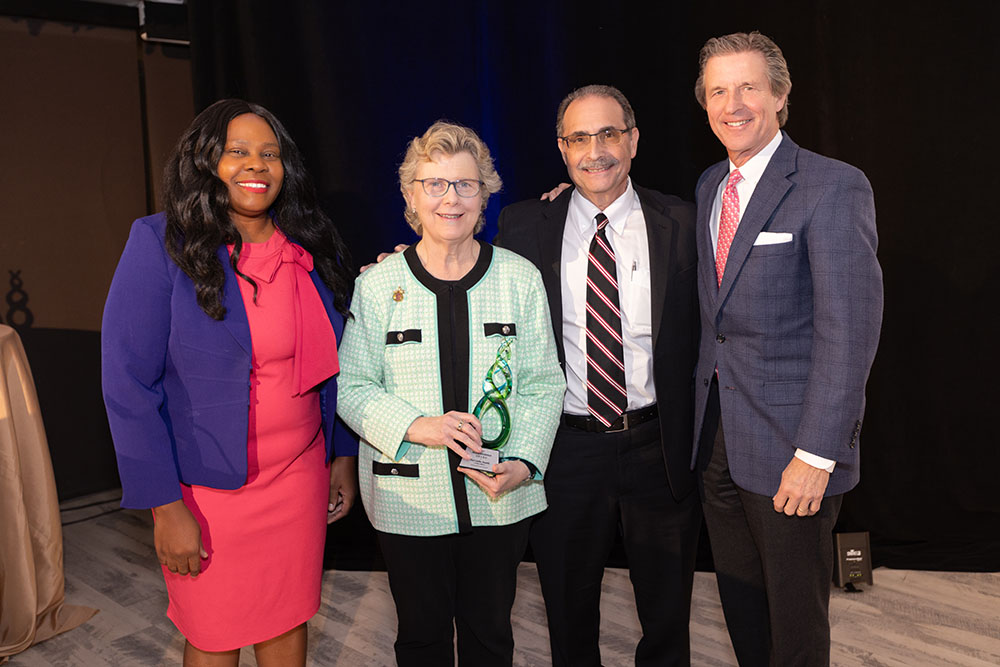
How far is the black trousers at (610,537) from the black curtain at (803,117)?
69.1 inches

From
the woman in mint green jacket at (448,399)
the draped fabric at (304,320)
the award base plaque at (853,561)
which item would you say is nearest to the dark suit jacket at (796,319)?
the woman in mint green jacket at (448,399)

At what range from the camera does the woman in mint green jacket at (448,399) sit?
1.88m

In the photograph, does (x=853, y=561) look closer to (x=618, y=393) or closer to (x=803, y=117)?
(x=618, y=393)

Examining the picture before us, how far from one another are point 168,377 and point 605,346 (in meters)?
1.13

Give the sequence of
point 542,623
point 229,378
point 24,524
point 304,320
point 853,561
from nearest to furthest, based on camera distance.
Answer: point 229,378
point 304,320
point 24,524
point 542,623
point 853,561

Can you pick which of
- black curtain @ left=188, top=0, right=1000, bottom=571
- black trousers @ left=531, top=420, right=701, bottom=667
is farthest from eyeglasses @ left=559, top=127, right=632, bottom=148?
black curtain @ left=188, top=0, right=1000, bottom=571

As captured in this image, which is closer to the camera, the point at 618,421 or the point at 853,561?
the point at 618,421

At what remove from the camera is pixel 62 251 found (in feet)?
15.5

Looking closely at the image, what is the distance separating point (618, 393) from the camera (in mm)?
2180

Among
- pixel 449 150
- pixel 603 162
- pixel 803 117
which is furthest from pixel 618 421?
pixel 803 117

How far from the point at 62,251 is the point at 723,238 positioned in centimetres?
419

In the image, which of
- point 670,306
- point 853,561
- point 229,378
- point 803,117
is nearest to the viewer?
point 229,378

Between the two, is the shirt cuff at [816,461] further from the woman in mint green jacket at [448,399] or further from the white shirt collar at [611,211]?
the white shirt collar at [611,211]

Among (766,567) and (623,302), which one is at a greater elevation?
(623,302)
